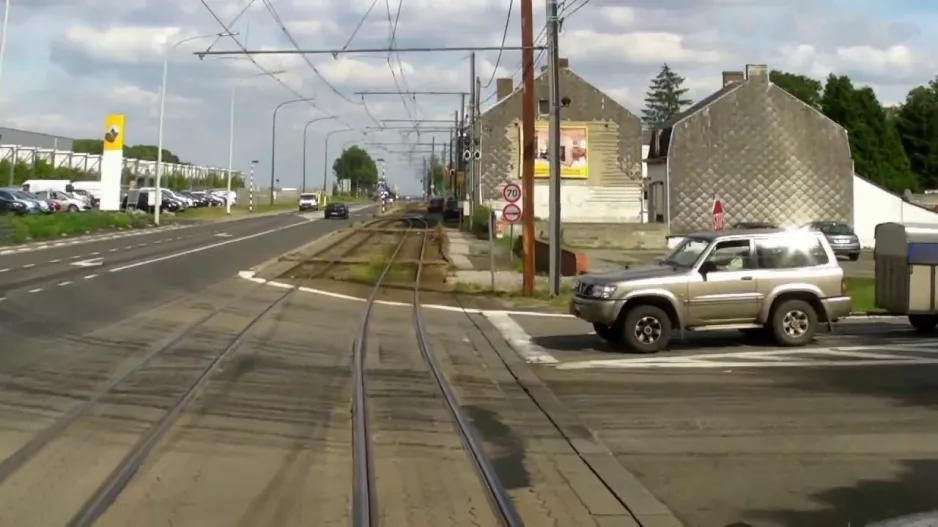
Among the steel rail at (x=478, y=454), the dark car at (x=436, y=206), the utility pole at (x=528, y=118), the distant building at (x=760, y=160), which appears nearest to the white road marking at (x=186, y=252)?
the utility pole at (x=528, y=118)

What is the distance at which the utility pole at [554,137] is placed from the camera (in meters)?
24.0

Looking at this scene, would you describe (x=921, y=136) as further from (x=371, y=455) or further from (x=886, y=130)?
(x=371, y=455)

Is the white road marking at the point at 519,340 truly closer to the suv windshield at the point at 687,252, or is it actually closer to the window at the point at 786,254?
the suv windshield at the point at 687,252

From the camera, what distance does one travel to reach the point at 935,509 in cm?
708

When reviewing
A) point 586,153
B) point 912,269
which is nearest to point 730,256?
point 912,269

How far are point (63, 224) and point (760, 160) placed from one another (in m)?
32.1

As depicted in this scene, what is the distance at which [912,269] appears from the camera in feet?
58.6

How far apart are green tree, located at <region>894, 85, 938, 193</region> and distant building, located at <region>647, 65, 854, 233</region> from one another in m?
39.0

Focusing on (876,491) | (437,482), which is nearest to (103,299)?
(437,482)

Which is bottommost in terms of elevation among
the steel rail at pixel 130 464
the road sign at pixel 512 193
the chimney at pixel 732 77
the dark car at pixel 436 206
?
the steel rail at pixel 130 464

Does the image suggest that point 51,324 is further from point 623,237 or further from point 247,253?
point 623,237

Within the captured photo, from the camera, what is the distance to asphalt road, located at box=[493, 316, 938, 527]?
24.4 ft

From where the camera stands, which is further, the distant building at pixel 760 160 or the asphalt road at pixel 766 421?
the distant building at pixel 760 160

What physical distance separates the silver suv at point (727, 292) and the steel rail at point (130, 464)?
5.43 metres
